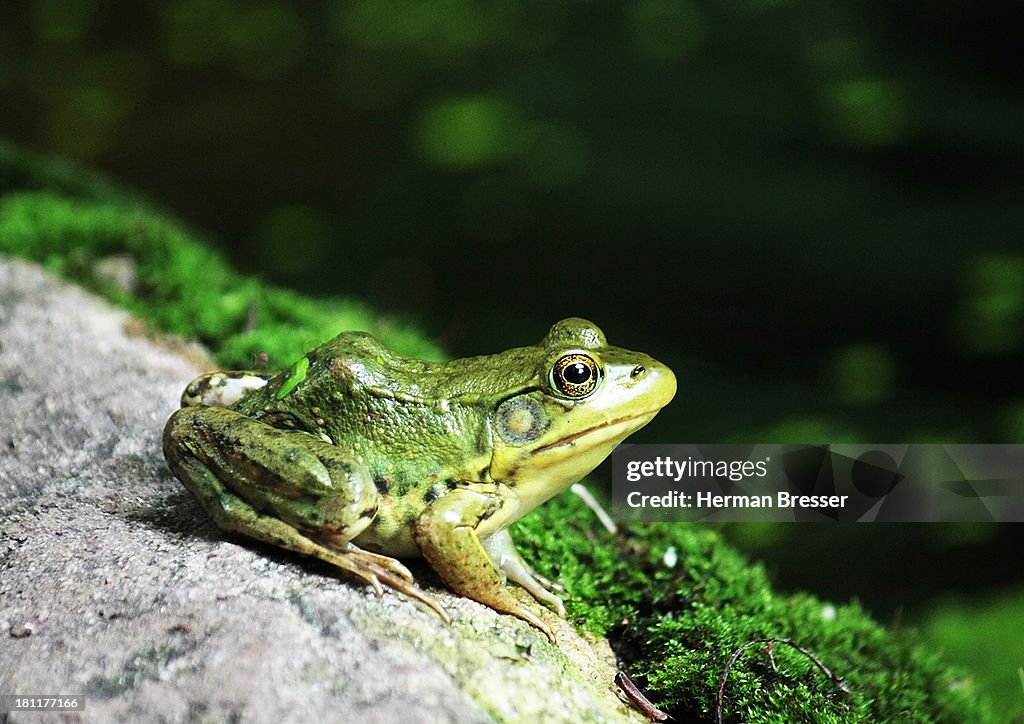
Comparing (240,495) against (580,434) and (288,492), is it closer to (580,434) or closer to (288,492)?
(288,492)

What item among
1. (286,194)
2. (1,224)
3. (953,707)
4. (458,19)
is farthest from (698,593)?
(458,19)

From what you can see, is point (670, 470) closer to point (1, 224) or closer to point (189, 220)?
point (1, 224)

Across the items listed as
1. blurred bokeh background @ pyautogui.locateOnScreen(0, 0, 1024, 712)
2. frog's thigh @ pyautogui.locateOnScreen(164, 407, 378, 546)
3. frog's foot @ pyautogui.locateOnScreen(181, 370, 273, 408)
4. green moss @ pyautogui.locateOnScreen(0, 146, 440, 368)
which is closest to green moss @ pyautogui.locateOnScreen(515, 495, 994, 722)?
frog's thigh @ pyautogui.locateOnScreen(164, 407, 378, 546)

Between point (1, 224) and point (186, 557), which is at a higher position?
point (1, 224)

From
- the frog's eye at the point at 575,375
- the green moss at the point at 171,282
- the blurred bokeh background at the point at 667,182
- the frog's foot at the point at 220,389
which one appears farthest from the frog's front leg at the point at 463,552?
the blurred bokeh background at the point at 667,182

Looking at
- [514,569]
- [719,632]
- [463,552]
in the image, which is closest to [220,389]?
[463,552]

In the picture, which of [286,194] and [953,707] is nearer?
[953,707]
